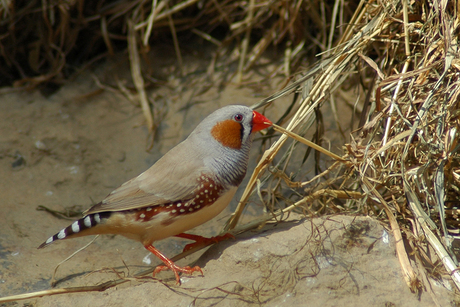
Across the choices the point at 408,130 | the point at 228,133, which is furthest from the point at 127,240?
the point at 408,130

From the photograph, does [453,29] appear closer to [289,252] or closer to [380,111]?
[380,111]

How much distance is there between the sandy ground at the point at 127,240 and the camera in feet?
7.32

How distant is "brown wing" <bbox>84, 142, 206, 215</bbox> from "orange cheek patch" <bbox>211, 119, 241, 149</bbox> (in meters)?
0.18

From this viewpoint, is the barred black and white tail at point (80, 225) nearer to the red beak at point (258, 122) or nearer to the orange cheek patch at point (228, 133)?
the orange cheek patch at point (228, 133)

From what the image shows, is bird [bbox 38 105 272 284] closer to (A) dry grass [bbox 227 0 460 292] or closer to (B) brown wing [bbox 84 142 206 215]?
(B) brown wing [bbox 84 142 206 215]

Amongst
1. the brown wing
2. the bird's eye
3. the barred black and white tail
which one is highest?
the bird's eye

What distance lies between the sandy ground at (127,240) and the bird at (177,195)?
0.24m

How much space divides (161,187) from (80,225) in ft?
1.63

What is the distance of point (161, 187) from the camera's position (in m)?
2.63

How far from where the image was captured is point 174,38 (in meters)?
4.42

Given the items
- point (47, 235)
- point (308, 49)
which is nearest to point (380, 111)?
point (308, 49)

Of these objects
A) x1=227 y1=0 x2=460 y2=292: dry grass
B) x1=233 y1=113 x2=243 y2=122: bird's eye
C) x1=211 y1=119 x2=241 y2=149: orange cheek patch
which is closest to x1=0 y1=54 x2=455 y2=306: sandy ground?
x1=227 y1=0 x2=460 y2=292: dry grass

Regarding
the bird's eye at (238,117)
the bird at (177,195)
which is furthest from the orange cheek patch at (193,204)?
the bird's eye at (238,117)

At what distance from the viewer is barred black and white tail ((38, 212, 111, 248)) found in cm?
256
